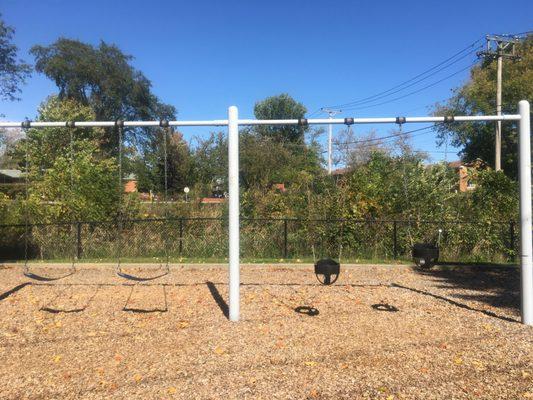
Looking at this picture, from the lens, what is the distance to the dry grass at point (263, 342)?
3840 millimetres

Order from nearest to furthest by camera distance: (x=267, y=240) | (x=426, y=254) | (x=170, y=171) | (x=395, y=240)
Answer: (x=426, y=254)
(x=395, y=240)
(x=267, y=240)
(x=170, y=171)

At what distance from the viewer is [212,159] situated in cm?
2472

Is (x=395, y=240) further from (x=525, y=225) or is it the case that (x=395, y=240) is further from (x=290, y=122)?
(x=290, y=122)

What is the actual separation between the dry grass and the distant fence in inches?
116

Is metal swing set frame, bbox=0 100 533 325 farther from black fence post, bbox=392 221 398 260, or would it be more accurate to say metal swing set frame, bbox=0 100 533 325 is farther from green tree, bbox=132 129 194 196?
green tree, bbox=132 129 194 196

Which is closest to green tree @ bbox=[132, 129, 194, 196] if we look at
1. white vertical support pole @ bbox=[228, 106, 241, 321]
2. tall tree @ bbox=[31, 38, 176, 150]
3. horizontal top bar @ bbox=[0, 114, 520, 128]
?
horizontal top bar @ bbox=[0, 114, 520, 128]

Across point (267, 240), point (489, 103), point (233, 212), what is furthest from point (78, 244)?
point (489, 103)

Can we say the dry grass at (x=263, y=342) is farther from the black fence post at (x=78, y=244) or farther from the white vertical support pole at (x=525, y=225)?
the black fence post at (x=78, y=244)

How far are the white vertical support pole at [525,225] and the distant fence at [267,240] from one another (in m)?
5.40

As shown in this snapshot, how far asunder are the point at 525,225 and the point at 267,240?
6.97 meters

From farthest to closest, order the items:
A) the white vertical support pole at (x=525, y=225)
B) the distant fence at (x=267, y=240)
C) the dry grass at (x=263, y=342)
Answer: the distant fence at (x=267, y=240) → the white vertical support pole at (x=525, y=225) → the dry grass at (x=263, y=342)

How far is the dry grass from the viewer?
3840 mm

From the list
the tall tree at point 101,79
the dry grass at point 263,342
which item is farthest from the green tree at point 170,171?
the tall tree at point 101,79

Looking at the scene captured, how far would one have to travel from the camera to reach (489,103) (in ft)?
98.8
